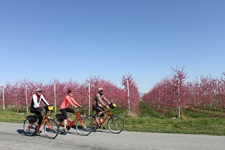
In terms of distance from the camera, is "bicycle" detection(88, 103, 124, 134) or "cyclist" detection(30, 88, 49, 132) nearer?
"cyclist" detection(30, 88, 49, 132)

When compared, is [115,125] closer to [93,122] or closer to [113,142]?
[93,122]

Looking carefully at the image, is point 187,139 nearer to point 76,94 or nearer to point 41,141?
point 41,141

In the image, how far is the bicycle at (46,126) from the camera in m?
8.78

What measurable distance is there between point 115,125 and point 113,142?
1.88 m

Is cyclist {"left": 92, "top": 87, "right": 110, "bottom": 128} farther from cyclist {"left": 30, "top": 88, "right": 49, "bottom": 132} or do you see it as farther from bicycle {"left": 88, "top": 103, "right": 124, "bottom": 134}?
cyclist {"left": 30, "top": 88, "right": 49, "bottom": 132}

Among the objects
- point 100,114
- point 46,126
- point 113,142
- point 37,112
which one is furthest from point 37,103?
point 113,142

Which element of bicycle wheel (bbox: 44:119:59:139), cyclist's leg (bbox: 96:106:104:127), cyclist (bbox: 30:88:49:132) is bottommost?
bicycle wheel (bbox: 44:119:59:139)

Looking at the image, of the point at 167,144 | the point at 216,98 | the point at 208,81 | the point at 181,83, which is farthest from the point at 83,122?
the point at 208,81

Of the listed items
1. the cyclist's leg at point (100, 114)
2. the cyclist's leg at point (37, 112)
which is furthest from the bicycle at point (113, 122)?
the cyclist's leg at point (37, 112)

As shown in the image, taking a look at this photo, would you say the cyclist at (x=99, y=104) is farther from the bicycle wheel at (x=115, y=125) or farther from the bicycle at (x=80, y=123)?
the bicycle at (x=80, y=123)

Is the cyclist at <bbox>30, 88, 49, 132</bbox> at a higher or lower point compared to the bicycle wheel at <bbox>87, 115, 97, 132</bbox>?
higher

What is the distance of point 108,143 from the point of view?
7.60 m

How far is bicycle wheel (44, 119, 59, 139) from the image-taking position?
886 cm

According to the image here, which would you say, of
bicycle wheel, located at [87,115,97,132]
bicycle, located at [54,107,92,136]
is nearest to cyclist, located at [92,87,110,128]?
bicycle wheel, located at [87,115,97,132]
